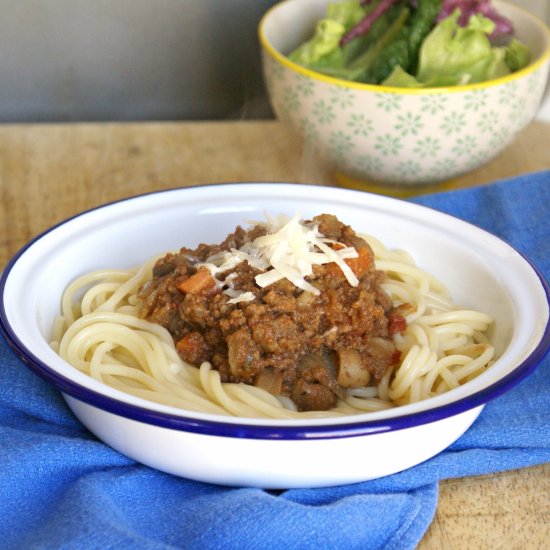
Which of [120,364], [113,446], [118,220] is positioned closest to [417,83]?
[118,220]

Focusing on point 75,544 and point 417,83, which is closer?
point 75,544

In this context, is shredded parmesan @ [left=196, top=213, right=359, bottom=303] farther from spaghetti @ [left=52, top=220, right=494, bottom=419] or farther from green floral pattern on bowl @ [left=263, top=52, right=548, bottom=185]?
green floral pattern on bowl @ [left=263, top=52, right=548, bottom=185]

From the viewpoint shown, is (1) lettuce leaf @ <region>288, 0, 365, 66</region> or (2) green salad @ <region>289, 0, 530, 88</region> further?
(1) lettuce leaf @ <region>288, 0, 365, 66</region>

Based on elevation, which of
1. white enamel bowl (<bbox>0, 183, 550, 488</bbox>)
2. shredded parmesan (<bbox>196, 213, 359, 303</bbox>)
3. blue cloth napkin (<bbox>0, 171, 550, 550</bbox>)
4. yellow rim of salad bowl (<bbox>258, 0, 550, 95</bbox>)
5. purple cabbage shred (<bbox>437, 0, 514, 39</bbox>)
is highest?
purple cabbage shred (<bbox>437, 0, 514, 39</bbox>)

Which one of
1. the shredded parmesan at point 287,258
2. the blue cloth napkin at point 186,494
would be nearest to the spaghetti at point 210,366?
the blue cloth napkin at point 186,494

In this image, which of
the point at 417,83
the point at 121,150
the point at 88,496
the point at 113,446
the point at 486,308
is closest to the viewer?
the point at 88,496

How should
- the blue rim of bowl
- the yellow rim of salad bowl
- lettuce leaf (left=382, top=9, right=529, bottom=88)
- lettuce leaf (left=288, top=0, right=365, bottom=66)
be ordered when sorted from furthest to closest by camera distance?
lettuce leaf (left=288, top=0, right=365, bottom=66) < lettuce leaf (left=382, top=9, right=529, bottom=88) < the yellow rim of salad bowl < the blue rim of bowl

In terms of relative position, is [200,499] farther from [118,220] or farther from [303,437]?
[118,220]

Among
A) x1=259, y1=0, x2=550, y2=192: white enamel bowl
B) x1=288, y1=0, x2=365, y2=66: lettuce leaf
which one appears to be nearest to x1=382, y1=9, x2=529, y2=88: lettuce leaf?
x1=259, y1=0, x2=550, y2=192: white enamel bowl

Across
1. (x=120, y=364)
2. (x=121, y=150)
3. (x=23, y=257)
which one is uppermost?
(x=23, y=257)
